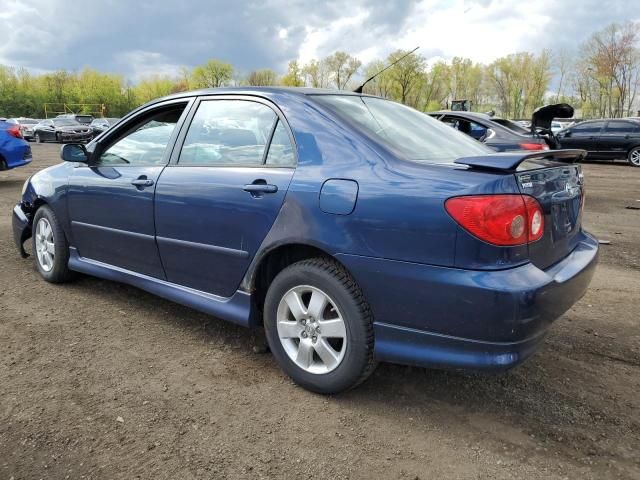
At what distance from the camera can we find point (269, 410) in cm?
260

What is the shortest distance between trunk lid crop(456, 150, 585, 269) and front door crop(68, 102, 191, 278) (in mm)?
2069

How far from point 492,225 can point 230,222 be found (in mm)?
1419

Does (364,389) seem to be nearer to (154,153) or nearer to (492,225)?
(492,225)

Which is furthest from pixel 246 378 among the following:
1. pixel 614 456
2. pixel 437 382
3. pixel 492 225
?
pixel 614 456

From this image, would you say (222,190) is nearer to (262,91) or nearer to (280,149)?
(280,149)

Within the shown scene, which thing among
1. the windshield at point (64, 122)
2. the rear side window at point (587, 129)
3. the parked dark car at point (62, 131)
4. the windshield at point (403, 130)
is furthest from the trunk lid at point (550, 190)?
the windshield at point (64, 122)

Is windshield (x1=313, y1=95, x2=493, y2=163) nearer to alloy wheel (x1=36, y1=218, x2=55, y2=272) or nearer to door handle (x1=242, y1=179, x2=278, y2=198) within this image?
door handle (x1=242, y1=179, x2=278, y2=198)

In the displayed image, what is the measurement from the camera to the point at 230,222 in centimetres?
292

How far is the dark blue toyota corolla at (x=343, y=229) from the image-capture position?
2225mm

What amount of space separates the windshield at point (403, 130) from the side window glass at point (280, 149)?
0.90ft

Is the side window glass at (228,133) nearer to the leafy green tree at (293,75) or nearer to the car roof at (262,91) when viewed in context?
Answer: the car roof at (262,91)

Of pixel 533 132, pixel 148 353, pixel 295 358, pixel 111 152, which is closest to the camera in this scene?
pixel 295 358

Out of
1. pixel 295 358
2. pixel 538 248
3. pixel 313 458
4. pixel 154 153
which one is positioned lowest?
pixel 313 458

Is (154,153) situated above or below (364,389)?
above
